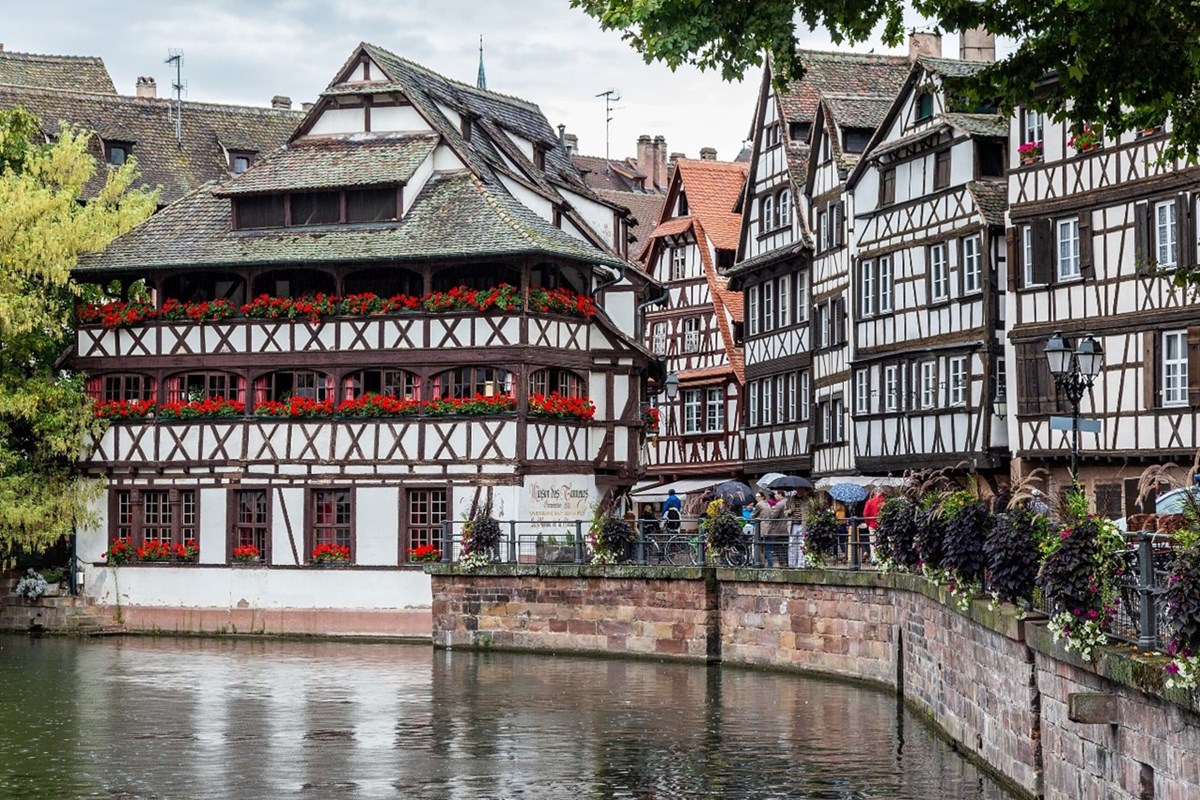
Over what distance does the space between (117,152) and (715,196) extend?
714 inches

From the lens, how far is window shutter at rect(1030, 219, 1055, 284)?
1602 inches

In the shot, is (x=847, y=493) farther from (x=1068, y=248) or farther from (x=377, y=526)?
(x=377, y=526)

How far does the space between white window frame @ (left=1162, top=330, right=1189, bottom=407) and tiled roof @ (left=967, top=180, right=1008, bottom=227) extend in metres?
6.30

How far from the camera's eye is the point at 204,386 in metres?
46.3

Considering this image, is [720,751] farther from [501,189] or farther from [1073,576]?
[501,189]

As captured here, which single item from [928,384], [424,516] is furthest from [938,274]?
[424,516]

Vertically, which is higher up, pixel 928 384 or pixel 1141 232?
pixel 1141 232

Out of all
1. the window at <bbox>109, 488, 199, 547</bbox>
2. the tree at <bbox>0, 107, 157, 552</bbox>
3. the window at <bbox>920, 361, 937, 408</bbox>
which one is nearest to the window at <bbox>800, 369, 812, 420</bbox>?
the window at <bbox>920, 361, 937, 408</bbox>

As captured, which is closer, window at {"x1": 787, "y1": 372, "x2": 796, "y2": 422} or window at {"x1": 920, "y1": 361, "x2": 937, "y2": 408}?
window at {"x1": 920, "y1": 361, "x2": 937, "y2": 408}

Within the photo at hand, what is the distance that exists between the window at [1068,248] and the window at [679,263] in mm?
26269

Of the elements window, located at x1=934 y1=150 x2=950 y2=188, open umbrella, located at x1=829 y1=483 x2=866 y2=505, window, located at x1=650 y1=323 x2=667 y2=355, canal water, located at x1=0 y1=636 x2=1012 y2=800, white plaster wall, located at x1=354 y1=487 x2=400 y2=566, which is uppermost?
window, located at x1=934 y1=150 x2=950 y2=188

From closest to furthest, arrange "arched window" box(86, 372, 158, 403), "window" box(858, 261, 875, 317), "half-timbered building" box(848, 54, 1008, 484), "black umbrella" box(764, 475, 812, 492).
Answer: "half-timbered building" box(848, 54, 1008, 484) < "arched window" box(86, 372, 158, 403) < "black umbrella" box(764, 475, 812, 492) < "window" box(858, 261, 875, 317)

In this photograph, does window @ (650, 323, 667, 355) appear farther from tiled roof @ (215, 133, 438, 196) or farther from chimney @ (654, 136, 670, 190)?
chimney @ (654, 136, 670, 190)

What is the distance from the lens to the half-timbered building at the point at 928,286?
4338cm
